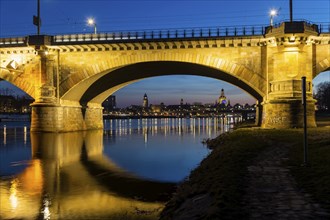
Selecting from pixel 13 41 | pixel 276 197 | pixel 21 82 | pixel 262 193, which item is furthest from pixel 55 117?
pixel 276 197

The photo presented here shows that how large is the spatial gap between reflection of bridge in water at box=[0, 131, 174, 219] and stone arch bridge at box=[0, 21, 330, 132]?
2010 centimetres

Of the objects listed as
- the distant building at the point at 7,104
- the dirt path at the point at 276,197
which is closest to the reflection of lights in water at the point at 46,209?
the dirt path at the point at 276,197

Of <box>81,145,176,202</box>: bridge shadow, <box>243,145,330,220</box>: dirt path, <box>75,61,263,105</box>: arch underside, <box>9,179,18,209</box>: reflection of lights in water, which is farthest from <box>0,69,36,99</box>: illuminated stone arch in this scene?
<box>243,145,330,220</box>: dirt path

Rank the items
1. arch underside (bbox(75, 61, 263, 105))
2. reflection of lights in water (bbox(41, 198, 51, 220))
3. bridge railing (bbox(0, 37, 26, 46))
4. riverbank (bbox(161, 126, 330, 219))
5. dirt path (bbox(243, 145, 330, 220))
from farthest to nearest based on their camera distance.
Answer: arch underside (bbox(75, 61, 263, 105)) → bridge railing (bbox(0, 37, 26, 46)) → reflection of lights in water (bbox(41, 198, 51, 220)) → riverbank (bbox(161, 126, 330, 219)) → dirt path (bbox(243, 145, 330, 220))

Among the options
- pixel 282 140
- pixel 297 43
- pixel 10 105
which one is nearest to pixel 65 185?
pixel 282 140

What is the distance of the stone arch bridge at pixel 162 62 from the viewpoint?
35.9 m

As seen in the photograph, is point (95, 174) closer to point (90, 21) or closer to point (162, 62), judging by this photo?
point (162, 62)

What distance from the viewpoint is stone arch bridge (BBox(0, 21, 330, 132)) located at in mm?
35906

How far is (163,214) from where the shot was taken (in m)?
10.2

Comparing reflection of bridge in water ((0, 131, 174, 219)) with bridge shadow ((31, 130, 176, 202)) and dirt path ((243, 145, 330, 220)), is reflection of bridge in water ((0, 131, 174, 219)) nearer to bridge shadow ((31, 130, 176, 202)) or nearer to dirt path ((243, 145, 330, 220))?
bridge shadow ((31, 130, 176, 202))

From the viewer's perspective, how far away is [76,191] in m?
14.7

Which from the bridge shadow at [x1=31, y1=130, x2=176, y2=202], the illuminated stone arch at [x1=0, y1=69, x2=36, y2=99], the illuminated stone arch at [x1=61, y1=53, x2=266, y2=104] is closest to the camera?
the bridge shadow at [x1=31, y1=130, x2=176, y2=202]

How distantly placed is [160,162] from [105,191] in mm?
9288

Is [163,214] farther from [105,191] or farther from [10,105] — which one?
[10,105]
